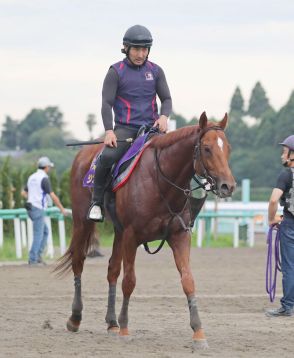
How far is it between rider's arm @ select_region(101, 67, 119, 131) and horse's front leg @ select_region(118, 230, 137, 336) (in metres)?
1.09

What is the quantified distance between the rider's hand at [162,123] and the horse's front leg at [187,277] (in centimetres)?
113

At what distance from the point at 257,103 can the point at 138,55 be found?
11755 centimetres

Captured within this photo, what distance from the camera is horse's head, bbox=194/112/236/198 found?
912 cm

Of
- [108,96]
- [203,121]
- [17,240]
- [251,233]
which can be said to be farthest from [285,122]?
[203,121]

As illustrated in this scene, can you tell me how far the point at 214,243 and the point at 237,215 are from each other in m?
1.78

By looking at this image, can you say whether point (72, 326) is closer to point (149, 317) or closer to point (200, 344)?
point (149, 317)

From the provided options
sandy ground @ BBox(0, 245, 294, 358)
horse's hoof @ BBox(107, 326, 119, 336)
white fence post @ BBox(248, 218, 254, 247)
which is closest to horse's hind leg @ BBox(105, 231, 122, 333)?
horse's hoof @ BBox(107, 326, 119, 336)

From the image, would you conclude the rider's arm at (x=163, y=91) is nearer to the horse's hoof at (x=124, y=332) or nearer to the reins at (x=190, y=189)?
the reins at (x=190, y=189)

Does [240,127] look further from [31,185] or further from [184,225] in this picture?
[184,225]

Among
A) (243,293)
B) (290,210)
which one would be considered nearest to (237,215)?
(243,293)

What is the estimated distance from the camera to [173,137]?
10.0 metres

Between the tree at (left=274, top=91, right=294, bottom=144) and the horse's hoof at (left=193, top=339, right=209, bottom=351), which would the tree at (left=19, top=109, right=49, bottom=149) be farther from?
the horse's hoof at (left=193, top=339, right=209, bottom=351)

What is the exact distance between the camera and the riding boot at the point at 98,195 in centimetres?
1060

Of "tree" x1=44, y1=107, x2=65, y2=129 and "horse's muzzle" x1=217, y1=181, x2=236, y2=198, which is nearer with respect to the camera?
"horse's muzzle" x1=217, y1=181, x2=236, y2=198
